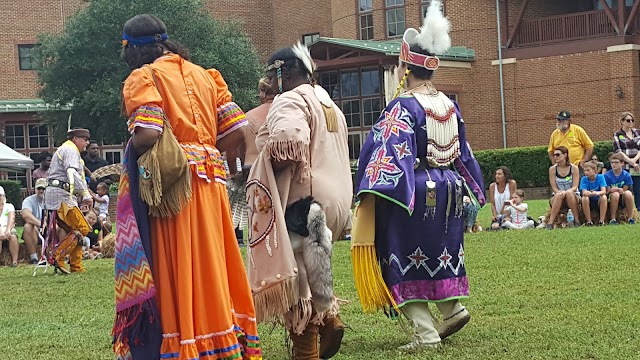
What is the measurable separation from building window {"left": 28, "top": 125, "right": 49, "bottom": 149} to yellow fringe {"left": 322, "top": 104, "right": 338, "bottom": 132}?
37618 millimetres

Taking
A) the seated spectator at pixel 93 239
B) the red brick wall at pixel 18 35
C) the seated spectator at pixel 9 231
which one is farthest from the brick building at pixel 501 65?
the seated spectator at pixel 9 231

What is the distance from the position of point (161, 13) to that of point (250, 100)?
14.2ft

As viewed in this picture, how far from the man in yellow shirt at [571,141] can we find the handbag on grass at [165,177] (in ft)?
42.7

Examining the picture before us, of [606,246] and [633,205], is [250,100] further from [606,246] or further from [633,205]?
[606,246]

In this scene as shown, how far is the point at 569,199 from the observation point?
16.4 meters

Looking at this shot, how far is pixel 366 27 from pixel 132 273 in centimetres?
3509

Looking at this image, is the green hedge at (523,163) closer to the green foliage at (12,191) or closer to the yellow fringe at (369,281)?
the green foliage at (12,191)

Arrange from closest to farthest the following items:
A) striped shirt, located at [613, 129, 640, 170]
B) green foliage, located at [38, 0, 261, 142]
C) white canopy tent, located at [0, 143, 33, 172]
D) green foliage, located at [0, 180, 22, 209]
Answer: striped shirt, located at [613, 129, 640, 170] < white canopy tent, located at [0, 143, 33, 172] < green foliage, located at [0, 180, 22, 209] < green foliage, located at [38, 0, 261, 142]

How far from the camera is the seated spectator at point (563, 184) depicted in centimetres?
1645

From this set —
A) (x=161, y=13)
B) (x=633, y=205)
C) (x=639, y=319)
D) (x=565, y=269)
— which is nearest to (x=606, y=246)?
(x=565, y=269)

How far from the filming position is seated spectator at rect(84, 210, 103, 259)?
16.8 meters

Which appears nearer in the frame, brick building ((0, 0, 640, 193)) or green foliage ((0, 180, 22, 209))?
brick building ((0, 0, 640, 193))

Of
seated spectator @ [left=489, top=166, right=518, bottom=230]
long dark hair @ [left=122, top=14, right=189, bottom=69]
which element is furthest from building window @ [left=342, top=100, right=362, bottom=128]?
long dark hair @ [left=122, top=14, right=189, bottom=69]

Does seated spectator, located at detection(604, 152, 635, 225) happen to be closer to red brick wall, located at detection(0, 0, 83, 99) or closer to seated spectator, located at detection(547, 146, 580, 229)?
seated spectator, located at detection(547, 146, 580, 229)
